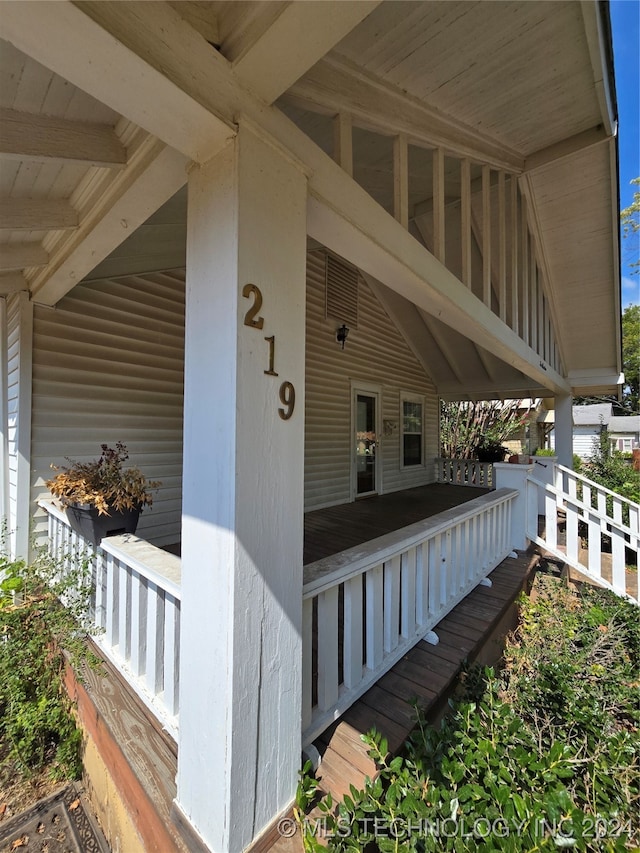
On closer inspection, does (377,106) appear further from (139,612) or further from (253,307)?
(139,612)

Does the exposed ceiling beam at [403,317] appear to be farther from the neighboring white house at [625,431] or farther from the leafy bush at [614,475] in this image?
the neighboring white house at [625,431]

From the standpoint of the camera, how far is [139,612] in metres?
1.87

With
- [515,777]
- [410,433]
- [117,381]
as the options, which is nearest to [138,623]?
[515,777]

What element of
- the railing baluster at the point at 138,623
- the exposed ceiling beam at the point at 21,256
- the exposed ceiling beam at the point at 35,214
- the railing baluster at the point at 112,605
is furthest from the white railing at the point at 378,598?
the exposed ceiling beam at the point at 21,256

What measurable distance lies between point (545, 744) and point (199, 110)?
114 inches

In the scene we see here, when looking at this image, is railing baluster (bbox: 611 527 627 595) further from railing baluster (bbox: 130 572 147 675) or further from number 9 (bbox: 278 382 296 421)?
railing baluster (bbox: 130 572 147 675)

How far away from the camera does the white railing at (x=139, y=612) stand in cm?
161

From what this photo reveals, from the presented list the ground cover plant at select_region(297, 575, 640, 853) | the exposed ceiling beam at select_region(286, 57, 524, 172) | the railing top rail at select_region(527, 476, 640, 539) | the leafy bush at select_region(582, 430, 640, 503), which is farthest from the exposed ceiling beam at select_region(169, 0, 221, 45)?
the leafy bush at select_region(582, 430, 640, 503)

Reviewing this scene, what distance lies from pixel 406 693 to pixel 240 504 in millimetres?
1550

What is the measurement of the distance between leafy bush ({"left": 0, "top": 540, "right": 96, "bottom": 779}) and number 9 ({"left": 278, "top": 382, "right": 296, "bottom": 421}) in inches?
75.9

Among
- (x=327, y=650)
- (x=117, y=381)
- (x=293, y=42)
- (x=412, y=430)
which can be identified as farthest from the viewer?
(x=412, y=430)

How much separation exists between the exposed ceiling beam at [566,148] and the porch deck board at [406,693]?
424cm

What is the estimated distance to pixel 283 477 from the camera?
1.28m

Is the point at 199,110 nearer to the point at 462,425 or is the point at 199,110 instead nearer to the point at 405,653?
the point at 405,653
